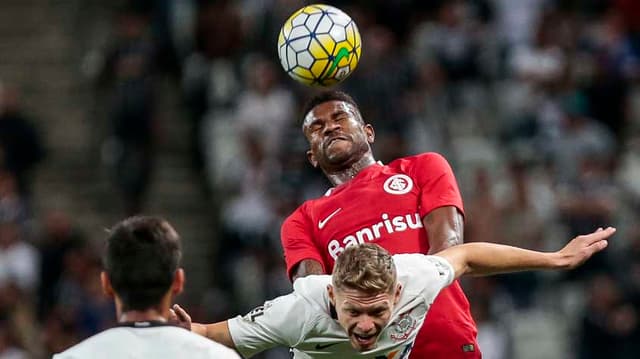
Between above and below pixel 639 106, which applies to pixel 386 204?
above

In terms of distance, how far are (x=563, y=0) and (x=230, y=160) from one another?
4.49 metres

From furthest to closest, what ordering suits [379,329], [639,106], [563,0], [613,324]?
[563,0], [639,106], [613,324], [379,329]

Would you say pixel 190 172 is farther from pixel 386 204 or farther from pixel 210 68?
pixel 386 204

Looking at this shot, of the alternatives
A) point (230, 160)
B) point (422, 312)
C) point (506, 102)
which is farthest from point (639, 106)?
point (422, 312)

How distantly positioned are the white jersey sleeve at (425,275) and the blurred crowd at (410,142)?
654 centimetres

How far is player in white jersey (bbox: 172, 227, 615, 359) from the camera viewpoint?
20.1 feet

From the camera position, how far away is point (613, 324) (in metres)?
13.2

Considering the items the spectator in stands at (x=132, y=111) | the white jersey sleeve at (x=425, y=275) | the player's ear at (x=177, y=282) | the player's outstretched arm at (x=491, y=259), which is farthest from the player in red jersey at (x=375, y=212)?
the spectator in stands at (x=132, y=111)

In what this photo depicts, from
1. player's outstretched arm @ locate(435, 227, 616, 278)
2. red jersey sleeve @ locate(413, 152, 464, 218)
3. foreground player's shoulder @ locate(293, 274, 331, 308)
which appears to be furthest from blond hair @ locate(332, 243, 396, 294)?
red jersey sleeve @ locate(413, 152, 464, 218)

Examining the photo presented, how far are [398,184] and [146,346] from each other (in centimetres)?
304

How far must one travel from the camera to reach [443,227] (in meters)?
7.43

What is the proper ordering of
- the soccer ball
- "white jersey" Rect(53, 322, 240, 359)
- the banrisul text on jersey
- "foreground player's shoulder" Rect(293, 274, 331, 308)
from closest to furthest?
"white jersey" Rect(53, 322, 240, 359), "foreground player's shoulder" Rect(293, 274, 331, 308), the banrisul text on jersey, the soccer ball

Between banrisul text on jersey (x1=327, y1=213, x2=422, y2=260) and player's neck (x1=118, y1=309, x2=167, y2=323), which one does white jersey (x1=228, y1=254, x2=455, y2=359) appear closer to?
A: banrisul text on jersey (x1=327, y1=213, x2=422, y2=260)

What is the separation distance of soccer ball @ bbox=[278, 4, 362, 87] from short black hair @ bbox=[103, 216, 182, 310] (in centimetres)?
332
